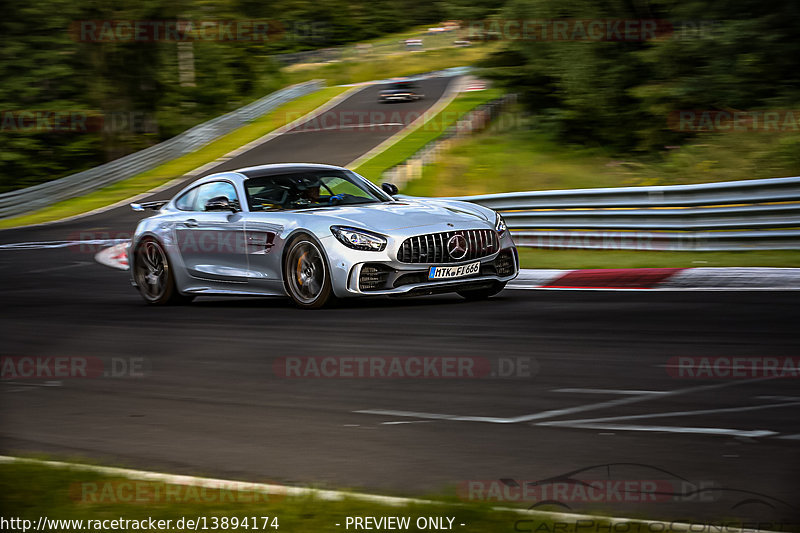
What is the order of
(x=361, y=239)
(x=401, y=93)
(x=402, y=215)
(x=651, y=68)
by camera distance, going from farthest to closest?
(x=401, y=93) < (x=651, y=68) < (x=402, y=215) < (x=361, y=239)

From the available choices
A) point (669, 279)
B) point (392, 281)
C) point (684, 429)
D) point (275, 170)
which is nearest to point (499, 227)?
point (392, 281)

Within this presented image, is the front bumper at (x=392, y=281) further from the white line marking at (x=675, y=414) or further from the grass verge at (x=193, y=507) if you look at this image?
the grass verge at (x=193, y=507)

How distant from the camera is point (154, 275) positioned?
39.2 ft

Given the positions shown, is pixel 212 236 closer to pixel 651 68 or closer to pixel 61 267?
pixel 61 267

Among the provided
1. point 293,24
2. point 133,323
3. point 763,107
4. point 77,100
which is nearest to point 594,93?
point 763,107

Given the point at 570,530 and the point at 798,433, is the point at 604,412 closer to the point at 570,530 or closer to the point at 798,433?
the point at 798,433

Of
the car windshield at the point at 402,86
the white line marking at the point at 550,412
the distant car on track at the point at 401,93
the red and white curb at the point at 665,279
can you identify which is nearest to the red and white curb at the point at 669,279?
the red and white curb at the point at 665,279

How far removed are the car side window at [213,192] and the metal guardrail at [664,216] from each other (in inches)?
210

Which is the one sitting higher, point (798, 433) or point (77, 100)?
point (77, 100)

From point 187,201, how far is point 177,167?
23137 millimetres

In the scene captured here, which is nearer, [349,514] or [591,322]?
[349,514]

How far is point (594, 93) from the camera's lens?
24.7 m

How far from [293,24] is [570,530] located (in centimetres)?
7251

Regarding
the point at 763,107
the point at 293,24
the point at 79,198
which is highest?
the point at 293,24
